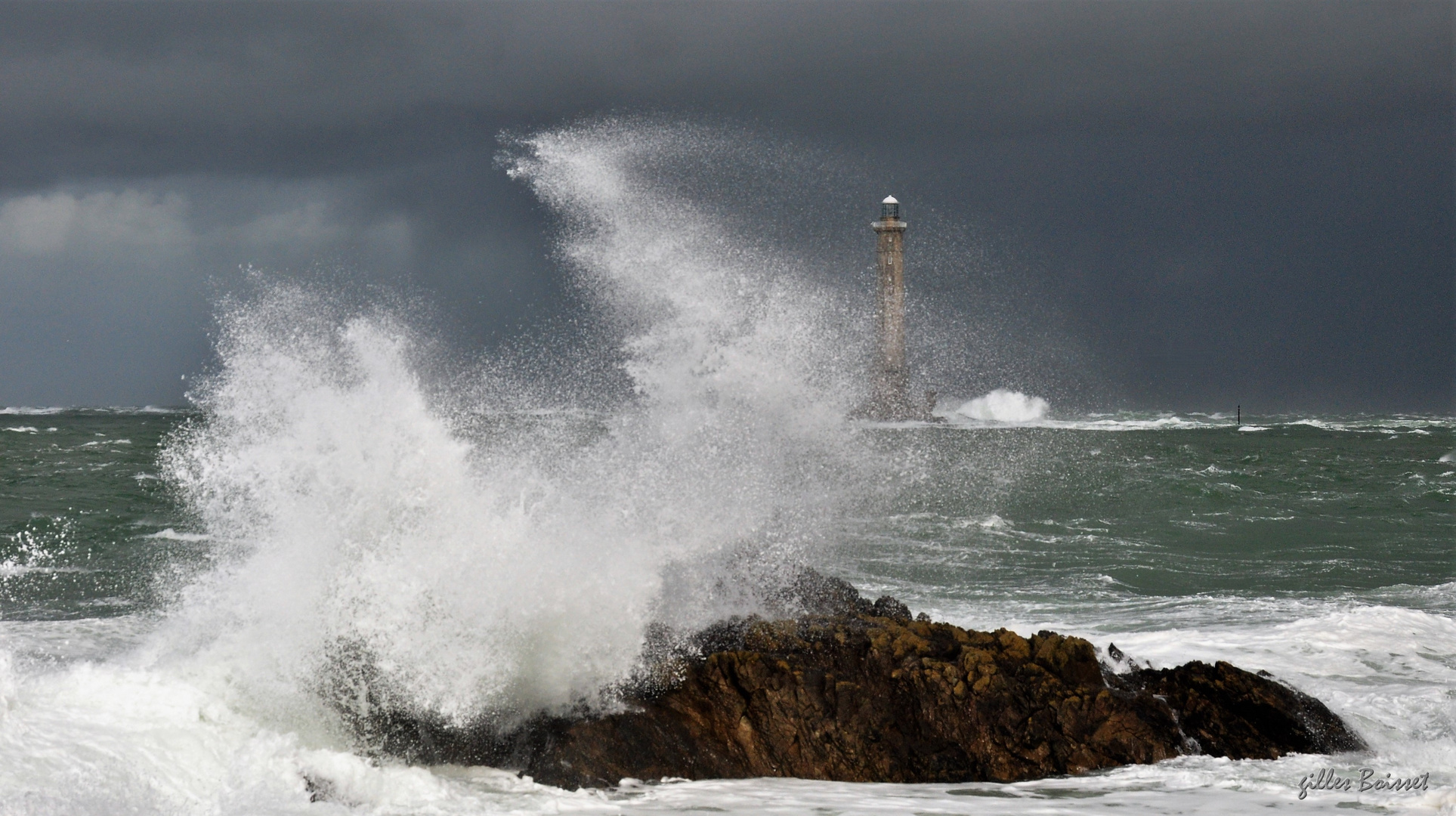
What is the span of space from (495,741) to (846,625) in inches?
82.8

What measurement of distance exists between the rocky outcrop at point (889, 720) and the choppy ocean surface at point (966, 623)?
173mm

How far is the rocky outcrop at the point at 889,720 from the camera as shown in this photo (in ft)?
20.4

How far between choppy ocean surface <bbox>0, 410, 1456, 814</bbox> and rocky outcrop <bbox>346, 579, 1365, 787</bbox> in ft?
0.57

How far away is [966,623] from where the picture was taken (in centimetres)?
1025

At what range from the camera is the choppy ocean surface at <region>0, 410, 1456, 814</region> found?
5.68 meters

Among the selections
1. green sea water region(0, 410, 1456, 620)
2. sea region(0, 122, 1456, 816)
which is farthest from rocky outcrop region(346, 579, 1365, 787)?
green sea water region(0, 410, 1456, 620)

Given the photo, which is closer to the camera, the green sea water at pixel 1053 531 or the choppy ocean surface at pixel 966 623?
the choppy ocean surface at pixel 966 623

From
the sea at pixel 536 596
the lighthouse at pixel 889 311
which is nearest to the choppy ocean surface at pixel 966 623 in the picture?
the sea at pixel 536 596

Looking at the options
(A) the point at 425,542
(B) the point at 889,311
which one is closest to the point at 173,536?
(A) the point at 425,542

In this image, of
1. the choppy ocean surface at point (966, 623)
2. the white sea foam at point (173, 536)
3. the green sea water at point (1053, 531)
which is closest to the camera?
the choppy ocean surface at point (966, 623)

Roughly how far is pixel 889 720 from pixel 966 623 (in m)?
4.01

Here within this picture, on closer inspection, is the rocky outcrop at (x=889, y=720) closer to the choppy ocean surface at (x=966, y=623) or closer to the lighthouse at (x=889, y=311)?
the choppy ocean surface at (x=966, y=623)

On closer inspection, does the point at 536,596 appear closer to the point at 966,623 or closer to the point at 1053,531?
the point at 966,623

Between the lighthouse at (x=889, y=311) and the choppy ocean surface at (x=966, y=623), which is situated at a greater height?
the lighthouse at (x=889, y=311)
